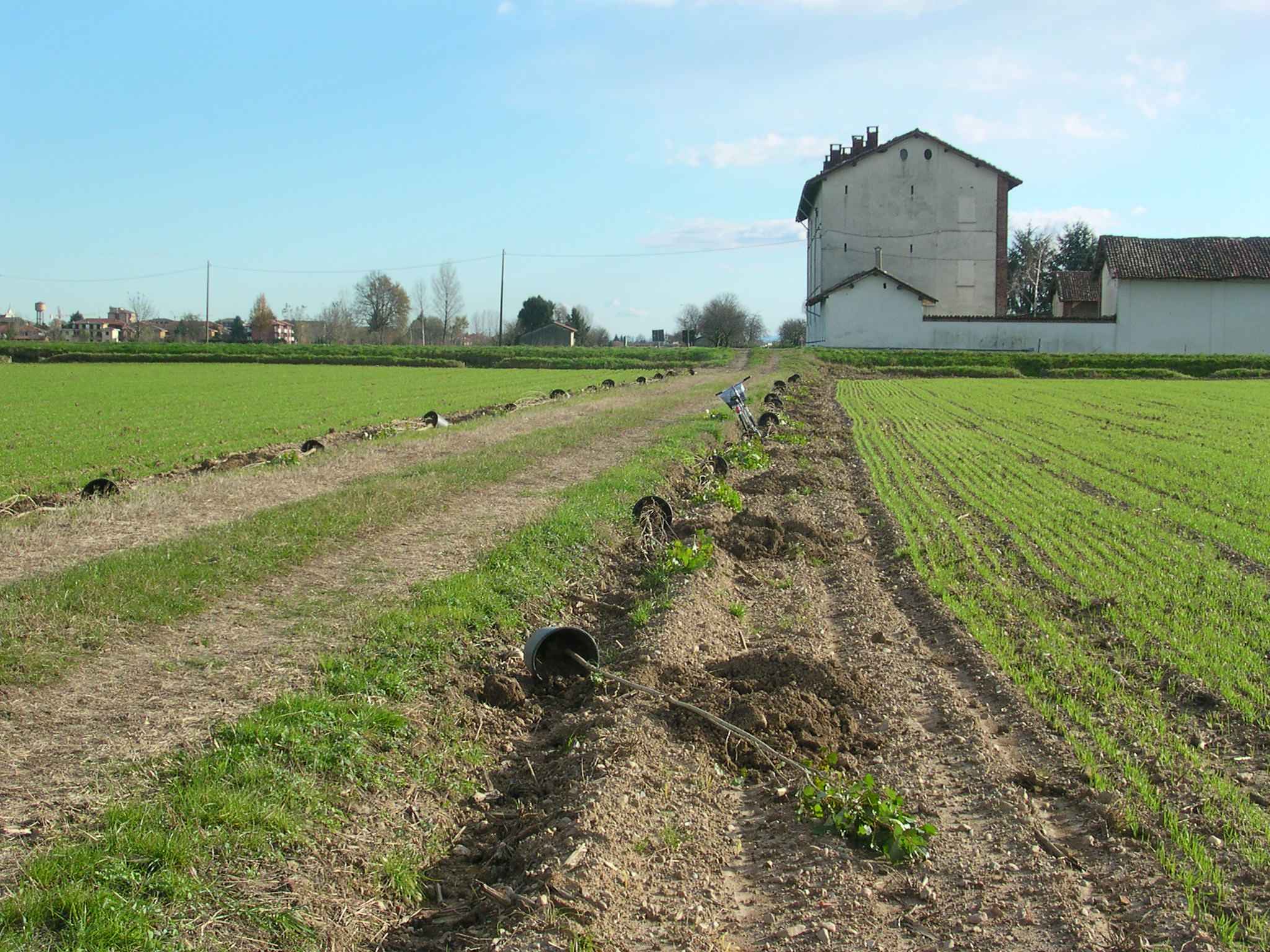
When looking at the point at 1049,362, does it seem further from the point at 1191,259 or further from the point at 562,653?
the point at 562,653

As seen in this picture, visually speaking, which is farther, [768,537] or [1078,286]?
[1078,286]

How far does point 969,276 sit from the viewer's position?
70.1 metres

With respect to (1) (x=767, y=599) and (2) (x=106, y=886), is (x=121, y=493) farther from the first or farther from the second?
(2) (x=106, y=886)

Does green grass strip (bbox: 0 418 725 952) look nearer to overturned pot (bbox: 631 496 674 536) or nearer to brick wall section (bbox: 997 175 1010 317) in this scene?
overturned pot (bbox: 631 496 674 536)

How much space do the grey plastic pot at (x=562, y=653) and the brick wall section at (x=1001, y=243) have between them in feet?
221

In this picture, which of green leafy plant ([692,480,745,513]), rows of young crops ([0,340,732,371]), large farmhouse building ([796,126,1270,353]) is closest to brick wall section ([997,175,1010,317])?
large farmhouse building ([796,126,1270,353])

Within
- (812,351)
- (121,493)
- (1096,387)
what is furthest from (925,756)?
(812,351)

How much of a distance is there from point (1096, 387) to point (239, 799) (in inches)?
1817

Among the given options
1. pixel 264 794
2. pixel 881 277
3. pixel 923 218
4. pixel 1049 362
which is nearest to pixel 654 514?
pixel 264 794

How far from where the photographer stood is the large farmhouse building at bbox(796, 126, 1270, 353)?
64125mm

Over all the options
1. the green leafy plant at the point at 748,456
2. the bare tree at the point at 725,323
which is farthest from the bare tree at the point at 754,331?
the green leafy plant at the point at 748,456

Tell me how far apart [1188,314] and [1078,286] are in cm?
1247

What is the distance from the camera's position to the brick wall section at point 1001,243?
69625 millimetres

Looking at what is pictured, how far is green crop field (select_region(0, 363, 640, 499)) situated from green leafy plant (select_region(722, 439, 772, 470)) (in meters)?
9.68
